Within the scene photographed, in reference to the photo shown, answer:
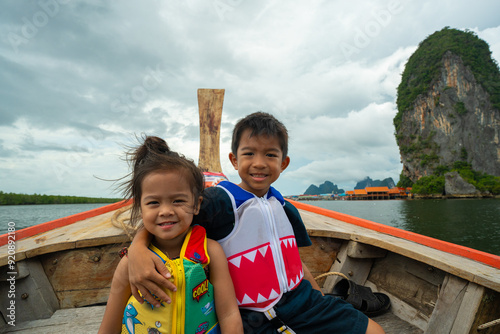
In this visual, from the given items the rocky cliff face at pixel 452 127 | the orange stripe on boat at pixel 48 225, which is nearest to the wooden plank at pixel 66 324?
the orange stripe on boat at pixel 48 225

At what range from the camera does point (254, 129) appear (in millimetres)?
1184

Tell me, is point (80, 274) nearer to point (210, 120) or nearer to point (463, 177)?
point (210, 120)

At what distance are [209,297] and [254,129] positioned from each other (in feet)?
2.31

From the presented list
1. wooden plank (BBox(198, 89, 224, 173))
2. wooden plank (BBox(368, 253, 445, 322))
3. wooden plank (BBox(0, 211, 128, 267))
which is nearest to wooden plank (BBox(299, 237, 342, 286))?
wooden plank (BBox(368, 253, 445, 322))

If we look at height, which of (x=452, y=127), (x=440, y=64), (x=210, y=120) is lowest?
(x=210, y=120)

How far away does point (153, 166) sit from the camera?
98cm

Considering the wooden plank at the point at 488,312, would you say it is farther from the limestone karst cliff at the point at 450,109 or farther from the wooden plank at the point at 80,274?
the limestone karst cliff at the point at 450,109

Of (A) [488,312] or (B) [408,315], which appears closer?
(A) [488,312]

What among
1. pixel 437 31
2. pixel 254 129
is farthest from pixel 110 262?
pixel 437 31

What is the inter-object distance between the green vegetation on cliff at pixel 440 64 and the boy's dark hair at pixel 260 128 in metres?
60.0

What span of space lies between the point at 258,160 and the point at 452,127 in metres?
58.5

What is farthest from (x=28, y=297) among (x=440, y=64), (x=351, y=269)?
(x=440, y=64)

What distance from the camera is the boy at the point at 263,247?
1031 mm

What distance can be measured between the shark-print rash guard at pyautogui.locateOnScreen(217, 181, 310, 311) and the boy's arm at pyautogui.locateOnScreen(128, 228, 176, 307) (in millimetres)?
314
